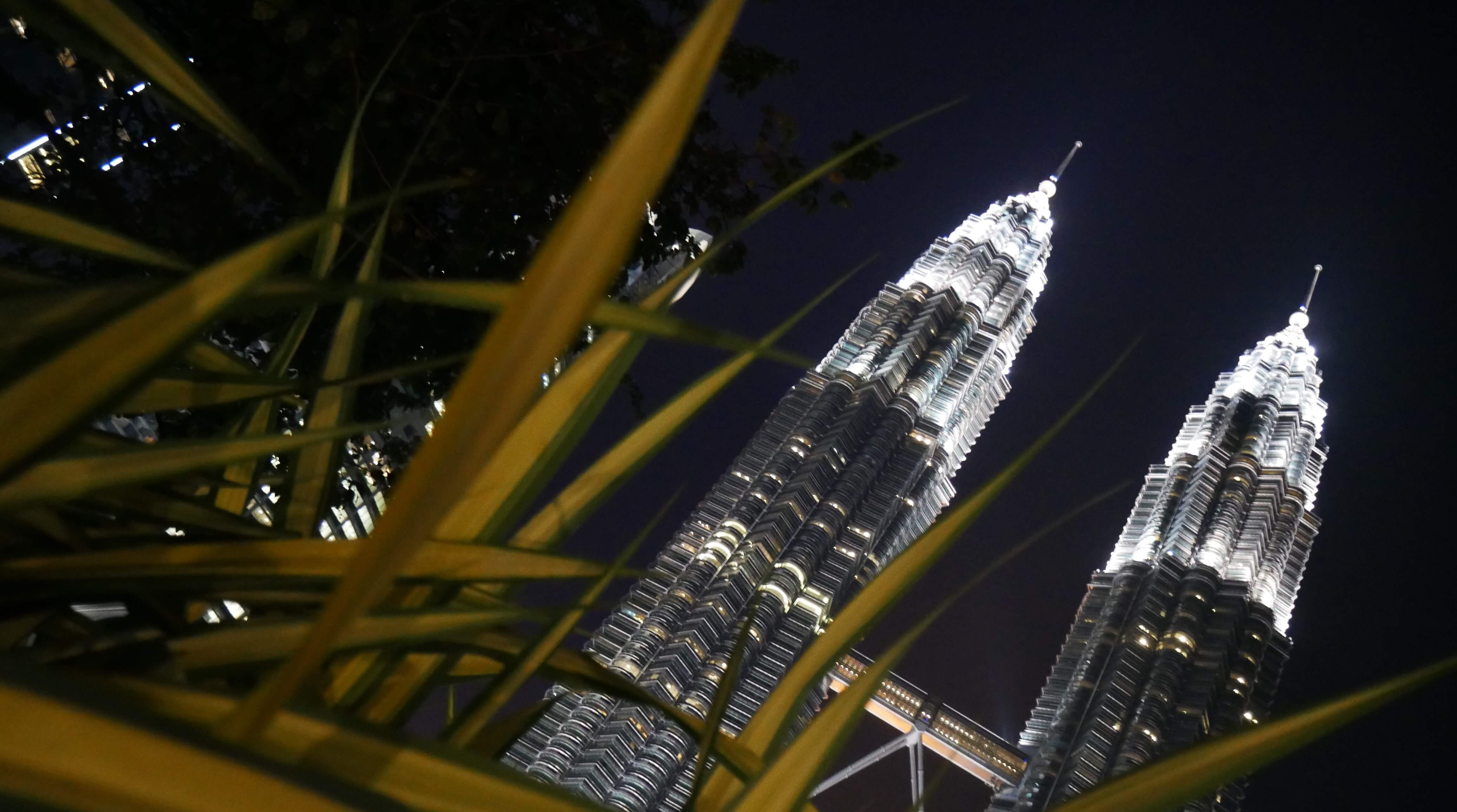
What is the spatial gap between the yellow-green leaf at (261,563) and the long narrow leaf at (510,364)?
26 cm

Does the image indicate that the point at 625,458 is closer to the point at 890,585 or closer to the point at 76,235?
the point at 890,585

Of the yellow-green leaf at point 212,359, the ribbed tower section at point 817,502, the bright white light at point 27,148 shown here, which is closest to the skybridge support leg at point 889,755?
the ribbed tower section at point 817,502

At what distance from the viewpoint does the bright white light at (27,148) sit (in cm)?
614

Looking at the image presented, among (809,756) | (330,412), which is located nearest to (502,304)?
(809,756)

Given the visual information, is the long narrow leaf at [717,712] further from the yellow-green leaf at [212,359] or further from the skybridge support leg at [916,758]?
the skybridge support leg at [916,758]

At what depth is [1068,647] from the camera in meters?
42.6

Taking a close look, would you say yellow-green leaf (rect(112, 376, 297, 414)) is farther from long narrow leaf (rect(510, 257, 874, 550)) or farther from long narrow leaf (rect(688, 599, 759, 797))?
long narrow leaf (rect(688, 599, 759, 797))

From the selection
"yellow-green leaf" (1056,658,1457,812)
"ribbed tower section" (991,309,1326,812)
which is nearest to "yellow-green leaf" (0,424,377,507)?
"yellow-green leaf" (1056,658,1457,812)

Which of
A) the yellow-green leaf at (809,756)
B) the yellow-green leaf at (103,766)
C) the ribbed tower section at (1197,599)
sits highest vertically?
the ribbed tower section at (1197,599)

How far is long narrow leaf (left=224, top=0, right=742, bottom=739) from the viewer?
1.26ft

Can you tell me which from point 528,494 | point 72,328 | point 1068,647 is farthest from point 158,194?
point 1068,647

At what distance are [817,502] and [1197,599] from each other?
1368 centimetres

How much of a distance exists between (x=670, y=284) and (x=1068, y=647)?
145 ft

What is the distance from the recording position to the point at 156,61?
0.87m
